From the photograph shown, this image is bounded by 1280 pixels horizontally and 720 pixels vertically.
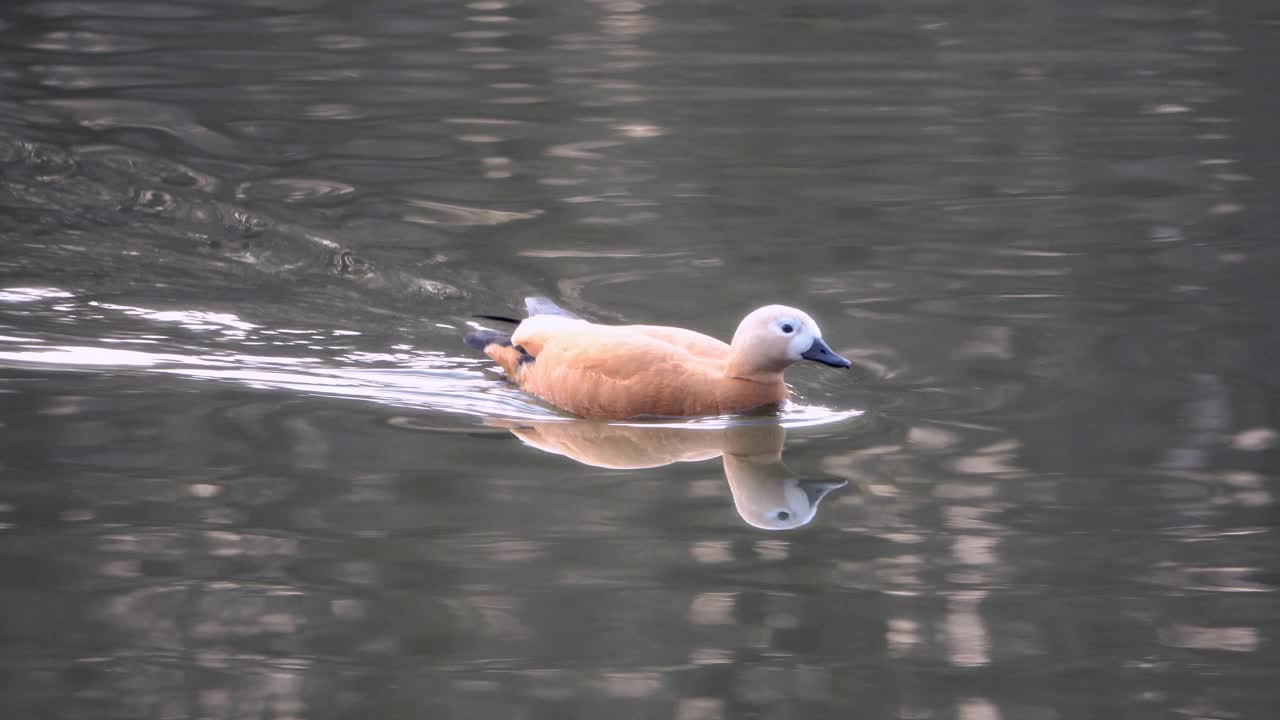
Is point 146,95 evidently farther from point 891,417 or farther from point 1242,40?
point 1242,40

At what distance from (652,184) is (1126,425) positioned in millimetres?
5650

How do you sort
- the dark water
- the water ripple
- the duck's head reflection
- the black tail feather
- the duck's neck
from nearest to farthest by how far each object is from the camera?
the dark water
the duck's head reflection
the duck's neck
the black tail feather
the water ripple

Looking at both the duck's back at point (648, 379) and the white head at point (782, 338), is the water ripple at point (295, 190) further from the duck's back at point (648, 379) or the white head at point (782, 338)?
the white head at point (782, 338)

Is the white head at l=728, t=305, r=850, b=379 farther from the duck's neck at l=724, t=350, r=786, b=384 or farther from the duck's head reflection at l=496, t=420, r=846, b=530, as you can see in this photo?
the duck's head reflection at l=496, t=420, r=846, b=530

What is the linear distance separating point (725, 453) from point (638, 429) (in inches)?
18.9

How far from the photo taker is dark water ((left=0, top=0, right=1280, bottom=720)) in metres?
4.94

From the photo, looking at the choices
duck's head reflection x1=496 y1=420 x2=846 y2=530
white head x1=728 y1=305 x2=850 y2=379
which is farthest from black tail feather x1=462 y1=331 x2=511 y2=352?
white head x1=728 y1=305 x2=850 y2=379

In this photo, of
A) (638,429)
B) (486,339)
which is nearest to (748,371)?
(638,429)

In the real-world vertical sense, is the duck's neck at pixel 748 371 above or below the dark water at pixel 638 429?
above

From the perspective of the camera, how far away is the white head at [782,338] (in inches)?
278

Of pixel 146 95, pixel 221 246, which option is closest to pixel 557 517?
pixel 221 246

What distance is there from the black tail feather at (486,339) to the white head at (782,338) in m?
1.64

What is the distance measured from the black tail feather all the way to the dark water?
3.9 inches

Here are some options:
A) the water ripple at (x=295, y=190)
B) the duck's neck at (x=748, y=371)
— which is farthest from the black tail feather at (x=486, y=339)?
the water ripple at (x=295, y=190)
